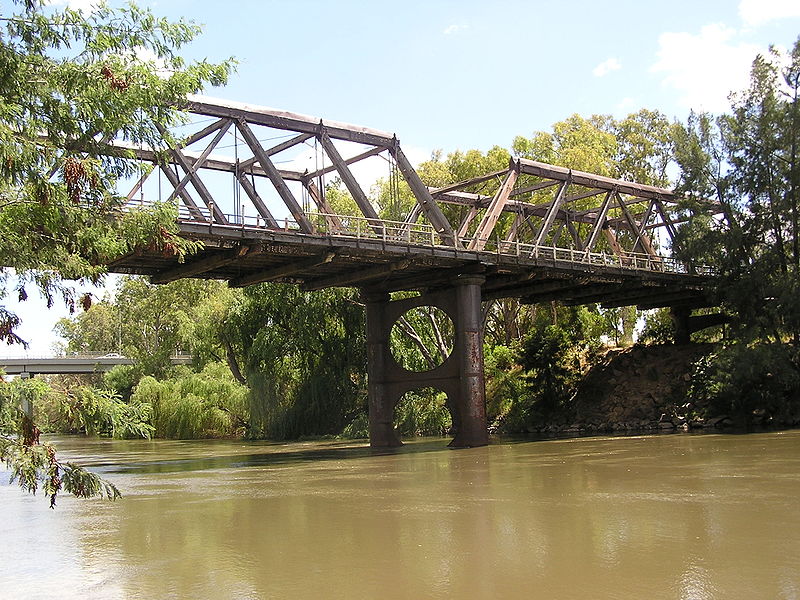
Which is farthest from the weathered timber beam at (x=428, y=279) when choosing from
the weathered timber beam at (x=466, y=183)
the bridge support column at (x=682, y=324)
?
the bridge support column at (x=682, y=324)

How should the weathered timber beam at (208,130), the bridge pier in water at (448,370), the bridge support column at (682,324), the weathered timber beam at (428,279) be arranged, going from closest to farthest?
the weathered timber beam at (208,130) < the bridge pier in water at (448,370) < the weathered timber beam at (428,279) < the bridge support column at (682,324)

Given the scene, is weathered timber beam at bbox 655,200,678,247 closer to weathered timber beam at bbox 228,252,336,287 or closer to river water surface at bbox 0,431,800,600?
weathered timber beam at bbox 228,252,336,287

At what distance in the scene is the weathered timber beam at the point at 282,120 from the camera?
27.1 metres

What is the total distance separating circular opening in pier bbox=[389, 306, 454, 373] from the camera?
153 ft

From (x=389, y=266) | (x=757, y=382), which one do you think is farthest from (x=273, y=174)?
(x=757, y=382)

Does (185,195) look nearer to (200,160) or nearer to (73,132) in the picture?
(200,160)

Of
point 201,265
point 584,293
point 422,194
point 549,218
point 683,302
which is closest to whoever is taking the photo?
point 201,265

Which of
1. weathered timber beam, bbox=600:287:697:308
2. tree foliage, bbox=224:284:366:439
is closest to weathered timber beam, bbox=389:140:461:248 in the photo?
tree foliage, bbox=224:284:366:439

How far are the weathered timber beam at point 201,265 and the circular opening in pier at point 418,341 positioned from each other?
1716 cm

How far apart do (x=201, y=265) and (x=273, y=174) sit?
13.4ft

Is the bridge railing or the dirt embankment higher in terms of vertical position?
the bridge railing

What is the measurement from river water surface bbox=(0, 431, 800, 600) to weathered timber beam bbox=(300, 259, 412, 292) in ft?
29.7

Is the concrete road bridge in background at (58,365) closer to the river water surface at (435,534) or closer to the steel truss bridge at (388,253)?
the steel truss bridge at (388,253)

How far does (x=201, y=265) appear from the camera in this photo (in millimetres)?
29203
